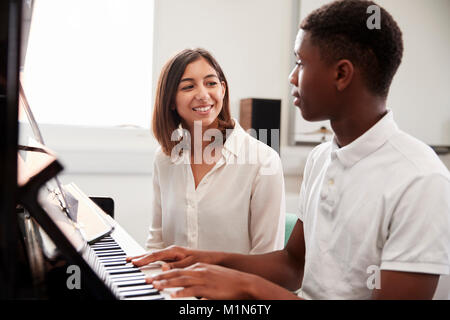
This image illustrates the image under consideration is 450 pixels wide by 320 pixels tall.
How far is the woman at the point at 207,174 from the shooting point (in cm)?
193

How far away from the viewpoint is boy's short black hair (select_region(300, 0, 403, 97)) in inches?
42.4

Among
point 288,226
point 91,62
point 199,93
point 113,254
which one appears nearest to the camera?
point 113,254

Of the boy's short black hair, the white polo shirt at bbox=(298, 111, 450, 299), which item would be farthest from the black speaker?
the boy's short black hair

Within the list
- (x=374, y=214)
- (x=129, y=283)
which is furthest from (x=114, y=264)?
(x=374, y=214)

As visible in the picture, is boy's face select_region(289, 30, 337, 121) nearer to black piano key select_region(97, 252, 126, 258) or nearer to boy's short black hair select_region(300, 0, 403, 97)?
boy's short black hair select_region(300, 0, 403, 97)

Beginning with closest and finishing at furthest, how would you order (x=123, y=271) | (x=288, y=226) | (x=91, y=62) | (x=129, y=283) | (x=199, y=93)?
(x=129, y=283) < (x=123, y=271) < (x=199, y=93) < (x=288, y=226) < (x=91, y=62)

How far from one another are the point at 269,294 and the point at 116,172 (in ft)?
9.10

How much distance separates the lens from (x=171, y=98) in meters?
2.12

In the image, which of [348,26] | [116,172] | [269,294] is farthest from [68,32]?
[269,294]

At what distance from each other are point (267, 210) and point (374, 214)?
92 cm

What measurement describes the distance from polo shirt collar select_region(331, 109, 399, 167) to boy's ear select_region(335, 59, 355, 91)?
12 centimetres

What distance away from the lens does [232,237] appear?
1.95m

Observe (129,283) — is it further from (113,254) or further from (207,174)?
(207,174)

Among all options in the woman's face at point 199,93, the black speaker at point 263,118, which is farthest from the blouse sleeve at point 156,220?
the black speaker at point 263,118
